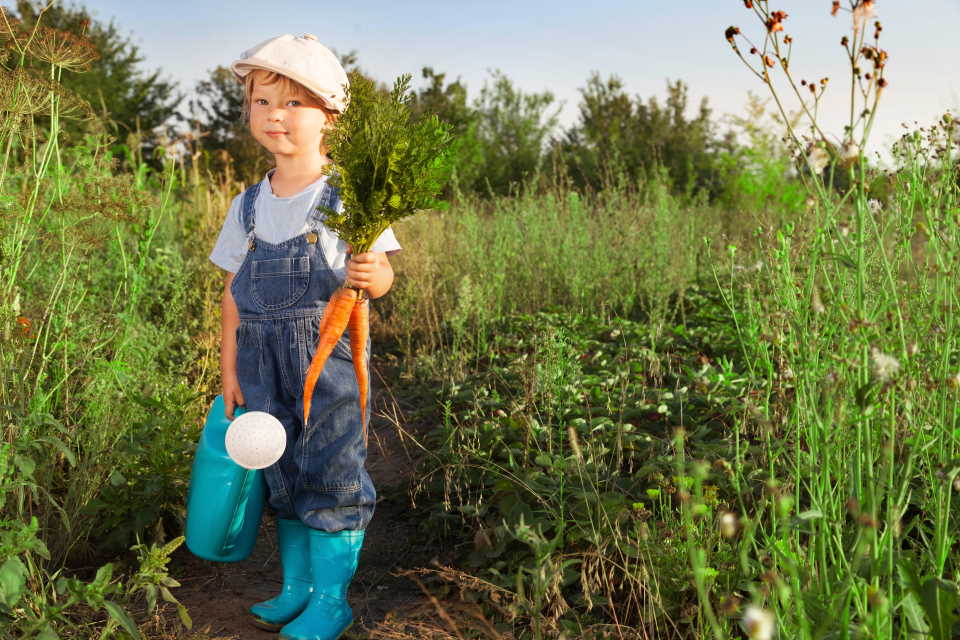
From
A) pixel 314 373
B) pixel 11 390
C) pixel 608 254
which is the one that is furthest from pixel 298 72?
pixel 608 254

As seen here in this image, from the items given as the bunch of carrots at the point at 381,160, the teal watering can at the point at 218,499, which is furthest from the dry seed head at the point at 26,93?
the teal watering can at the point at 218,499

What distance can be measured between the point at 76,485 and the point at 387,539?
1083mm

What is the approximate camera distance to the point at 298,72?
2.55 metres

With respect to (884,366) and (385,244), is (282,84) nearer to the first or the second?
(385,244)

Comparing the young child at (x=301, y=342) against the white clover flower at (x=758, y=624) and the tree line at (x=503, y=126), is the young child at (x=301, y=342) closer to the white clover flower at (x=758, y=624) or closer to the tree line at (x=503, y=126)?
the white clover flower at (x=758, y=624)

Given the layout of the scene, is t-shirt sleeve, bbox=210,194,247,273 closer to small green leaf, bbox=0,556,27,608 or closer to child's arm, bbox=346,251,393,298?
child's arm, bbox=346,251,393,298

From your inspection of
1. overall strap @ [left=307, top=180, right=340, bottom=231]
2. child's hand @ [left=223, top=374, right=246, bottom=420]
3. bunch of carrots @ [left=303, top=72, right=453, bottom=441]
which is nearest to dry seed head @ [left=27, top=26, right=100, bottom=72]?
overall strap @ [left=307, top=180, right=340, bottom=231]

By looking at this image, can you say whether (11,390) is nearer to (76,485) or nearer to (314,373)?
(76,485)

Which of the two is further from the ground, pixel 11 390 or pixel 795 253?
pixel 795 253

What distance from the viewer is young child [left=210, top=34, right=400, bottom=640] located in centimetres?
257

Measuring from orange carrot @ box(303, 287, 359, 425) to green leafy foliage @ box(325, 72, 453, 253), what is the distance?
214 millimetres

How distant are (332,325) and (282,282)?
0.96 feet

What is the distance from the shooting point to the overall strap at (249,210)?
8.90ft

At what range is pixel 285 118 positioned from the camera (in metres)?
2.62
